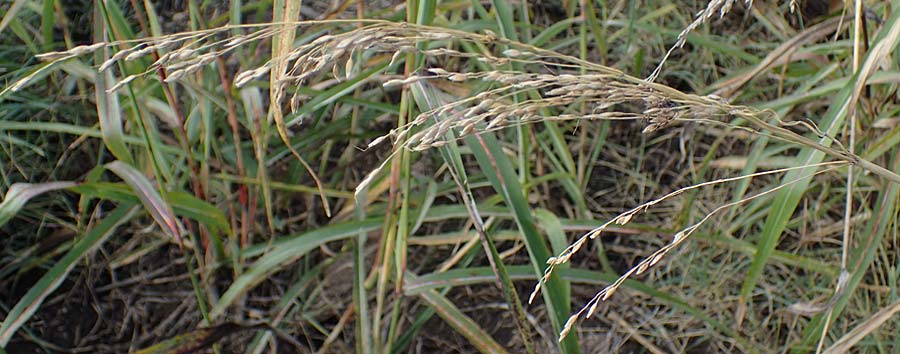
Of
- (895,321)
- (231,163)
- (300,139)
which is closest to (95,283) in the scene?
(231,163)

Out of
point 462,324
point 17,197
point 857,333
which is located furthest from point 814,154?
point 17,197

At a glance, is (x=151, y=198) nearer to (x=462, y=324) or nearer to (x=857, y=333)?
(x=462, y=324)

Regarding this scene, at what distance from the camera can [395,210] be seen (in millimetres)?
1042

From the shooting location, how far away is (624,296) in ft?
4.12

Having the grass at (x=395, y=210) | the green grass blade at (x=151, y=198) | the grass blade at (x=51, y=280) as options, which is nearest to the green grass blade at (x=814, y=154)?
the grass at (x=395, y=210)

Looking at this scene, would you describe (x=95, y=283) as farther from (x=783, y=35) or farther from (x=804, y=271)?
(x=783, y=35)

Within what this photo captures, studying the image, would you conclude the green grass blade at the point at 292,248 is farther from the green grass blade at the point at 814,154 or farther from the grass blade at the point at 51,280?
the green grass blade at the point at 814,154

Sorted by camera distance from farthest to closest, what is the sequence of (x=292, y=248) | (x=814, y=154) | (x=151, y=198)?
(x=292, y=248) → (x=151, y=198) → (x=814, y=154)

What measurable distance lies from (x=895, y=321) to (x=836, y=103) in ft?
1.36

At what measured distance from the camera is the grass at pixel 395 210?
1.08 meters

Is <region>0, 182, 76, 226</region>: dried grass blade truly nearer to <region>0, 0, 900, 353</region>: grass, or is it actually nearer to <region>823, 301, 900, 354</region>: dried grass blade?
<region>0, 0, 900, 353</region>: grass

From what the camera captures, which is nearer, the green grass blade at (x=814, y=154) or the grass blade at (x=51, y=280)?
the green grass blade at (x=814, y=154)

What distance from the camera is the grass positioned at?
108 cm

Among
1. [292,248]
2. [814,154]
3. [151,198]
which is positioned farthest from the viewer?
[292,248]
